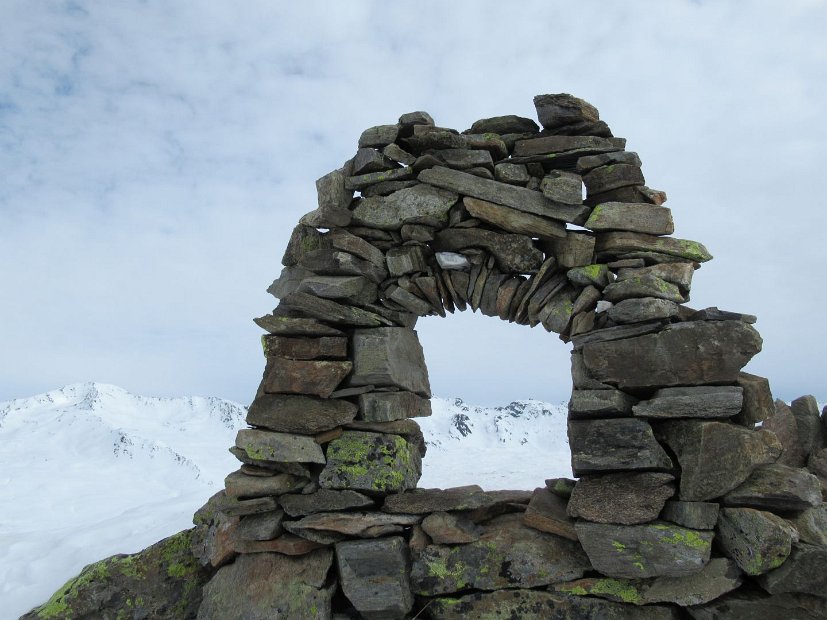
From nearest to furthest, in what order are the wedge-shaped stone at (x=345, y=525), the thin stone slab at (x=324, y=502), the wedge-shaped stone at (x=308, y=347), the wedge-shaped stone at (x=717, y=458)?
the wedge-shaped stone at (x=717, y=458) → the wedge-shaped stone at (x=345, y=525) → the thin stone slab at (x=324, y=502) → the wedge-shaped stone at (x=308, y=347)

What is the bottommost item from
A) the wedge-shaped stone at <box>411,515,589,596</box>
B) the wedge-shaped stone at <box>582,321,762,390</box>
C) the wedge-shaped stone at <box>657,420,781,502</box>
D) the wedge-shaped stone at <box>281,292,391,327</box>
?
the wedge-shaped stone at <box>411,515,589,596</box>

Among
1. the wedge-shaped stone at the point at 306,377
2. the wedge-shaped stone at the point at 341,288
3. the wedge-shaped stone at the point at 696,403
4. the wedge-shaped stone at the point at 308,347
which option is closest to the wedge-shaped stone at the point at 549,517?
the wedge-shaped stone at the point at 696,403

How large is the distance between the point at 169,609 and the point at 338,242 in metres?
4.65

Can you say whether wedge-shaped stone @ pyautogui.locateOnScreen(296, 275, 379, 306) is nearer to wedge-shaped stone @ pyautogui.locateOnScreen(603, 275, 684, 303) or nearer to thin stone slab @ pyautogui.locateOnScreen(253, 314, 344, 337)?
thin stone slab @ pyautogui.locateOnScreen(253, 314, 344, 337)

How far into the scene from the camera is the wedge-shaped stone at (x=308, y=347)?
20.4 feet

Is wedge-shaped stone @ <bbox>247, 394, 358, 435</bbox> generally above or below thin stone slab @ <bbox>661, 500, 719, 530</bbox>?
above

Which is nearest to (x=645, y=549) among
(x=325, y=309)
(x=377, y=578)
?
(x=377, y=578)

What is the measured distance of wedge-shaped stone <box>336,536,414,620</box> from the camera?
5.47 m

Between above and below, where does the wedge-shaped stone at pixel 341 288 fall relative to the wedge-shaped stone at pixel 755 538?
above

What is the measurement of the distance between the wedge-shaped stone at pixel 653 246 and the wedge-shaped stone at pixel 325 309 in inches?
117

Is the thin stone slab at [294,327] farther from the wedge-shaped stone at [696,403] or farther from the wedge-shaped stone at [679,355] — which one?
the wedge-shaped stone at [696,403]

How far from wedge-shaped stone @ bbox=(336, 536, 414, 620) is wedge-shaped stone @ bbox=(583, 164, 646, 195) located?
458 centimetres

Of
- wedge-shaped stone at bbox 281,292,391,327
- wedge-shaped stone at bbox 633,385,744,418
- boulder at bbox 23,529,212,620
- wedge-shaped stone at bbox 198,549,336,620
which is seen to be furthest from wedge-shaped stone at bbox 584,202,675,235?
boulder at bbox 23,529,212,620

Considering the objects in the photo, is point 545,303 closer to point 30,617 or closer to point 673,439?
point 673,439
